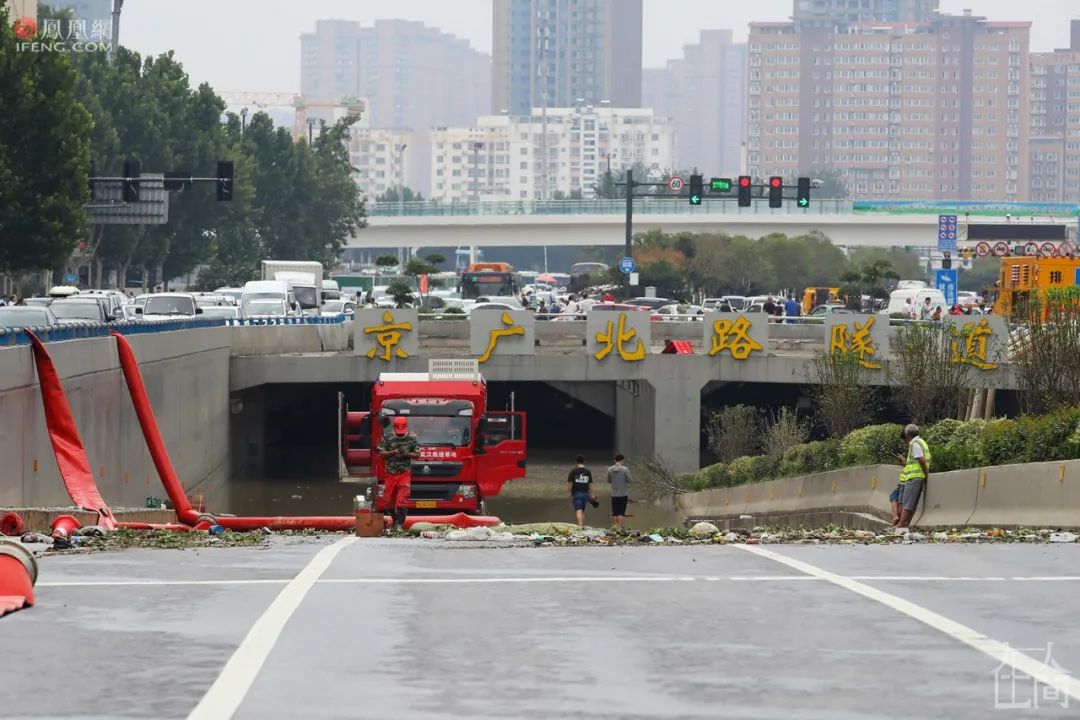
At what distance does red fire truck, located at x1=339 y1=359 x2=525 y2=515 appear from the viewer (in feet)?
100

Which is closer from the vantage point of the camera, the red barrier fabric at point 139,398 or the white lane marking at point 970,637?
the white lane marking at point 970,637

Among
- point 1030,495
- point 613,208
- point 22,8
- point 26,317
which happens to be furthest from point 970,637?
point 613,208

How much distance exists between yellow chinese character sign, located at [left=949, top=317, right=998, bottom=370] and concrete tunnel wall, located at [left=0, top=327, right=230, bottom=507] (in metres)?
18.6

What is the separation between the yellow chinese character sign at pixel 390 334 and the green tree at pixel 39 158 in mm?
10407

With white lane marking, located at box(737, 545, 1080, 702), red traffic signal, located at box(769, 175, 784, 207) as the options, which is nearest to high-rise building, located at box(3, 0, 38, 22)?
red traffic signal, located at box(769, 175, 784, 207)

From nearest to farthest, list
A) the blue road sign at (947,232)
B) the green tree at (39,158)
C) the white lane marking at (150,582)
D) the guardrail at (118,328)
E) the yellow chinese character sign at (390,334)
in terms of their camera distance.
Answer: the white lane marking at (150,582) < the guardrail at (118,328) < the yellow chinese character sign at (390,334) < the green tree at (39,158) < the blue road sign at (947,232)

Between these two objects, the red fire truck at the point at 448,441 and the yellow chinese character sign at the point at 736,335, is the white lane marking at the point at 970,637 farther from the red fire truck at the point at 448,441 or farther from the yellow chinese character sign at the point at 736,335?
the yellow chinese character sign at the point at 736,335

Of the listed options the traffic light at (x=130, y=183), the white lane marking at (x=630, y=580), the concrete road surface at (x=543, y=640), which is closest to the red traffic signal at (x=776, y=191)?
the traffic light at (x=130, y=183)

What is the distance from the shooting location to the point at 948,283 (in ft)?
219

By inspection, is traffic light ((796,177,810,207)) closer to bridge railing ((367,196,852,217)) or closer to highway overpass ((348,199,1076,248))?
bridge railing ((367,196,852,217))

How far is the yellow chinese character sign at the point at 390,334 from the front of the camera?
1999 inches

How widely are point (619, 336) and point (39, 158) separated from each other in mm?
18408

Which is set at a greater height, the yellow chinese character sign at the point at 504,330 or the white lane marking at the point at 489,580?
the white lane marking at the point at 489,580

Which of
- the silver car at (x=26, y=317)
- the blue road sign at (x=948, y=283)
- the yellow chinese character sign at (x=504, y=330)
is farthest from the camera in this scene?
the blue road sign at (x=948, y=283)
